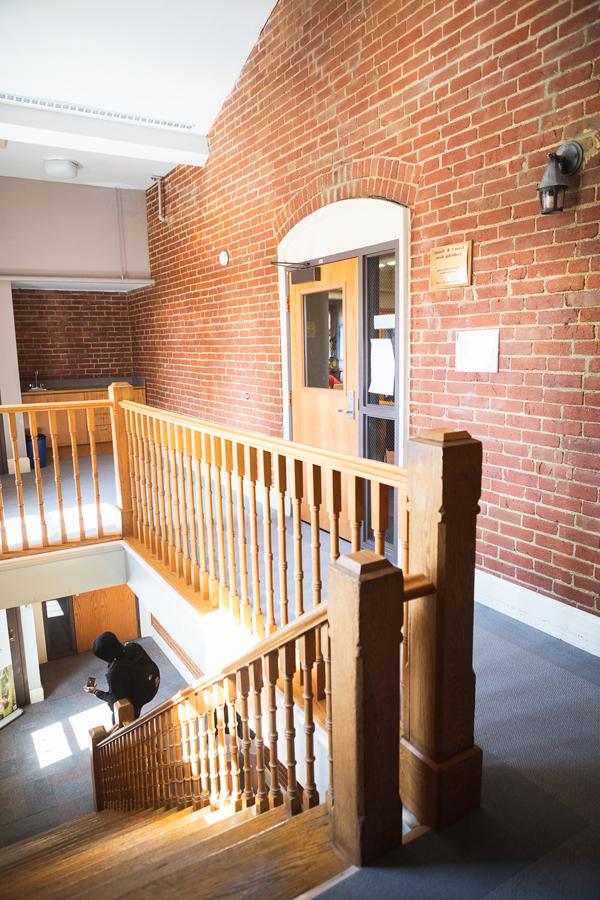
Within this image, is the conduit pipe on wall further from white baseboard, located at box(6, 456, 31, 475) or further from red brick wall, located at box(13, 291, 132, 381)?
white baseboard, located at box(6, 456, 31, 475)

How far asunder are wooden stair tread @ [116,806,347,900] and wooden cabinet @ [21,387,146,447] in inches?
262

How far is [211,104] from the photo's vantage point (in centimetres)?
530

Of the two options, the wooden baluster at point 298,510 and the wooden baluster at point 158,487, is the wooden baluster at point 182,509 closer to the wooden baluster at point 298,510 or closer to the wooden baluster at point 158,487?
the wooden baluster at point 158,487

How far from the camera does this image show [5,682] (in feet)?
23.7

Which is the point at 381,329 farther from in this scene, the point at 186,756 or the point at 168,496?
the point at 186,756

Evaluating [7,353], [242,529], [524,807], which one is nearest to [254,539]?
[242,529]

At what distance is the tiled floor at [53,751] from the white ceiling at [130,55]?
19.7 ft

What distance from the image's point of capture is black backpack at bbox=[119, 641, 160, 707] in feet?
16.2

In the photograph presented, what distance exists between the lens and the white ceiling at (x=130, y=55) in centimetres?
417

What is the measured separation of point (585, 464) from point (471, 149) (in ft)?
5.37

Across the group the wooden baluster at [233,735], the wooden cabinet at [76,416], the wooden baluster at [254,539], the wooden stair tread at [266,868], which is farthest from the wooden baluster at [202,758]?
the wooden cabinet at [76,416]

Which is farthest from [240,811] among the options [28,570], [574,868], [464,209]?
[464,209]

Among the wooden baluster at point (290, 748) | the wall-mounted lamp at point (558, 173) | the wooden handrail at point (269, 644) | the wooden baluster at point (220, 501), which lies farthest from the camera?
the wooden baluster at point (220, 501)

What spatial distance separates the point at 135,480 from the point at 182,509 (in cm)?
107
